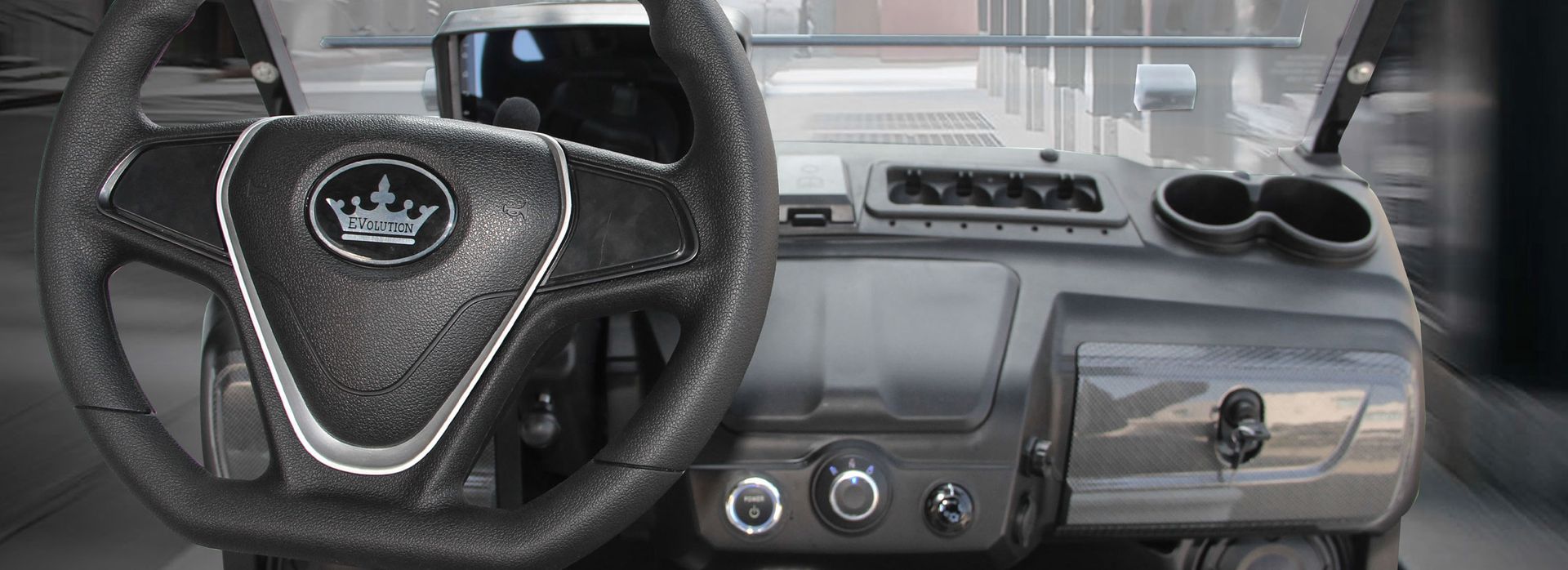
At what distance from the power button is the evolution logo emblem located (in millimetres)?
476

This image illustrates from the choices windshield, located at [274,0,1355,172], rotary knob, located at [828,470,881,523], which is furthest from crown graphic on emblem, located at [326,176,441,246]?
windshield, located at [274,0,1355,172]

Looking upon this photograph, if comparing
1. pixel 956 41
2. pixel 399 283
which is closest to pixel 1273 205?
pixel 956 41

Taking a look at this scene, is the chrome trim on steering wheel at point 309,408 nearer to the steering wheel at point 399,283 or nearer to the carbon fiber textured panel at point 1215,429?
the steering wheel at point 399,283

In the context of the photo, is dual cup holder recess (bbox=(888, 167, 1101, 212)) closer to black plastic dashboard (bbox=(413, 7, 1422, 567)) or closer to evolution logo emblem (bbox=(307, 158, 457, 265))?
black plastic dashboard (bbox=(413, 7, 1422, 567))

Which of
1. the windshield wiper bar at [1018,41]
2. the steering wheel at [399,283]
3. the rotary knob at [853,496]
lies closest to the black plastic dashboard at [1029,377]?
the rotary knob at [853,496]

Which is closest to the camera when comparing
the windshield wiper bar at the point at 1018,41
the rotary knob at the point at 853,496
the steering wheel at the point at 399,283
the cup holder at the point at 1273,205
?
the steering wheel at the point at 399,283

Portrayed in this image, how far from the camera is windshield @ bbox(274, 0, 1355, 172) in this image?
1.47m

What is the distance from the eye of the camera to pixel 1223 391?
1202 millimetres

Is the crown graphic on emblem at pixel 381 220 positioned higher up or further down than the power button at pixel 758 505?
higher up

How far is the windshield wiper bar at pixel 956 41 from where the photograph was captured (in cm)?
147

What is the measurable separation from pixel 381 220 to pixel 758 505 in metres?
0.52

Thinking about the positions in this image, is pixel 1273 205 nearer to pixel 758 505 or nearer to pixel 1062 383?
pixel 1062 383

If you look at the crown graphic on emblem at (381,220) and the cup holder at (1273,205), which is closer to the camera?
the crown graphic on emblem at (381,220)

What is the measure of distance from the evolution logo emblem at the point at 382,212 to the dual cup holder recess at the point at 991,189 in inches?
27.7
